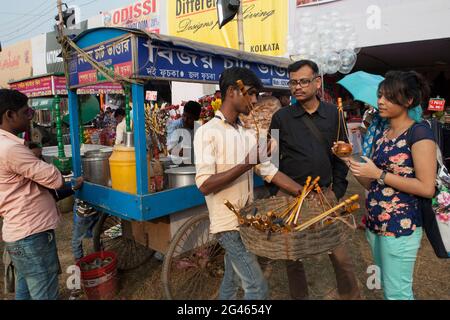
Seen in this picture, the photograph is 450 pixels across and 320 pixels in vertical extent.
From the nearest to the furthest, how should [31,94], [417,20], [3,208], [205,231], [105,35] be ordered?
1. [3,208]
2. [105,35]
3. [205,231]
4. [417,20]
5. [31,94]

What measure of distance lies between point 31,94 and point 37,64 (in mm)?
10765

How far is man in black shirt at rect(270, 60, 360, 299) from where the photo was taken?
7.89 feet

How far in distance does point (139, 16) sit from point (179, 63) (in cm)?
1119

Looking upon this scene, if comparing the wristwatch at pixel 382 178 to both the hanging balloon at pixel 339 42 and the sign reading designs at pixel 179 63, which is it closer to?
the sign reading designs at pixel 179 63

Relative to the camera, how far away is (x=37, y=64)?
16906 mm

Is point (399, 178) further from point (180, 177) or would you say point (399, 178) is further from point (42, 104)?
point (42, 104)

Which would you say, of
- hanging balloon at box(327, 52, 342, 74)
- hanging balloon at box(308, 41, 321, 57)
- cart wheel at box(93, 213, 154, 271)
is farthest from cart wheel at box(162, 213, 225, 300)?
hanging balloon at box(327, 52, 342, 74)

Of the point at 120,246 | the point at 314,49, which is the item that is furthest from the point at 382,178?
the point at 314,49

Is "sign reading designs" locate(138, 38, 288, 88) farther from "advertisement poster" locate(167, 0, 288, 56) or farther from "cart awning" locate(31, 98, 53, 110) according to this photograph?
"cart awning" locate(31, 98, 53, 110)

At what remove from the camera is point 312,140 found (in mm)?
2428

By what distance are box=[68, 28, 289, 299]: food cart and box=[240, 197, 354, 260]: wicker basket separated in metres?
1.07

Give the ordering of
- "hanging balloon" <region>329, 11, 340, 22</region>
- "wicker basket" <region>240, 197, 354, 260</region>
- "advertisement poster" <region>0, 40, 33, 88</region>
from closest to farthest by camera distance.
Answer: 1. "wicker basket" <region>240, 197, 354, 260</region>
2. "hanging balloon" <region>329, 11, 340, 22</region>
3. "advertisement poster" <region>0, 40, 33, 88</region>
